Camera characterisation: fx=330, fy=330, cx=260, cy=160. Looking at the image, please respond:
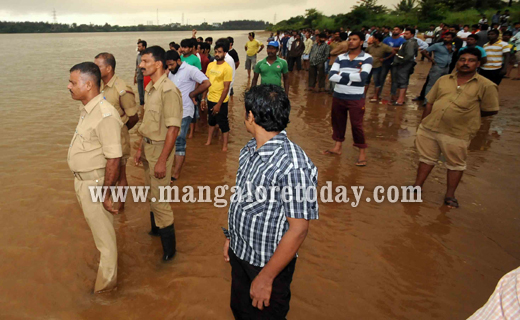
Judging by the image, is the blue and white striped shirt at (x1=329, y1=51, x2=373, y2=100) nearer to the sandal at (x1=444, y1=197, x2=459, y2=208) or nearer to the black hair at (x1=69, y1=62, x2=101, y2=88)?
the sandal at (x1=444, y1=197, x2=459, y2=208)

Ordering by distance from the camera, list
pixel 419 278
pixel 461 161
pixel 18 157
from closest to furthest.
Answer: pixel 419 278, pixel 461 161, pixel 18 157

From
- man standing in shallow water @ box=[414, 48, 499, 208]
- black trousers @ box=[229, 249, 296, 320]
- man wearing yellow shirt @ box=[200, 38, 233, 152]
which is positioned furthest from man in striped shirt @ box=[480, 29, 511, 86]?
black trousers @ box=[229, 249, 296, 320]

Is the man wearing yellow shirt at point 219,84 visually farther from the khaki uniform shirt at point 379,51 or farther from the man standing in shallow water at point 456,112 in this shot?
the khaki uniform shirt at point 379,51

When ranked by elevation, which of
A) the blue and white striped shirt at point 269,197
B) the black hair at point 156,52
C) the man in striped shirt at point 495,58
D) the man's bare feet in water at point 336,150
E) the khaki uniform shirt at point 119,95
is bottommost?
the man's bare feet in water at point 336,150

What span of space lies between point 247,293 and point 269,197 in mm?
684

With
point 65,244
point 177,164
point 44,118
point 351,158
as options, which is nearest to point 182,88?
point 177,164

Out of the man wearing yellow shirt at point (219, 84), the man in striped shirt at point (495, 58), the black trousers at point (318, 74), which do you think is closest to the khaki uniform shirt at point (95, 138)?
the man wearing yellow shirt at point (219, 84)

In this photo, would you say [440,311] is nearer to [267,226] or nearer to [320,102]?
[267,226]

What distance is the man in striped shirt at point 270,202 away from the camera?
1.59 meters

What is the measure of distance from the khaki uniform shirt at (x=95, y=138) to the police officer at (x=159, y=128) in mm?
570

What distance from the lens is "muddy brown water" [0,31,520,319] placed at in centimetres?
276

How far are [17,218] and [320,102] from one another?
8.05 meters

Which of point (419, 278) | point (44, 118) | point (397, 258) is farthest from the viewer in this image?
point (44, 118)

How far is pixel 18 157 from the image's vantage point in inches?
224
